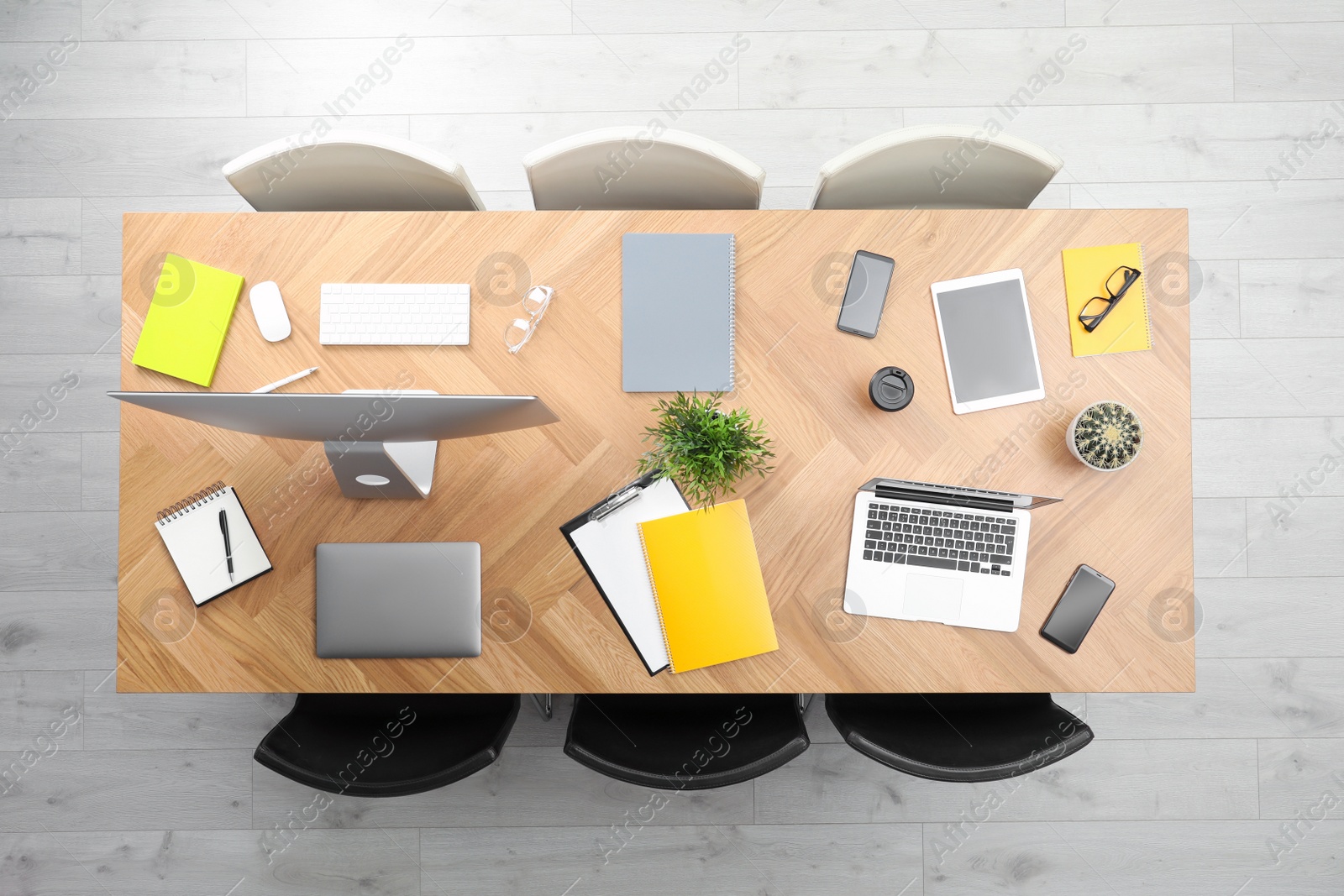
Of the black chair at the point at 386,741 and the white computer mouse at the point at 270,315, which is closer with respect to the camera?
the black chair at the point at 386,741

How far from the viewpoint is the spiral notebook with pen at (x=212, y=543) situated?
1.36 m

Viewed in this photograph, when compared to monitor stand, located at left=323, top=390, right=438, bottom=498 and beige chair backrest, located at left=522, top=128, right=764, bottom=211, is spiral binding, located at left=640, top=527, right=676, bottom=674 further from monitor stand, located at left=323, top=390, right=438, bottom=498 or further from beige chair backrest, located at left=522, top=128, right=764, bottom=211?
beige chair backrest, located at left=522, top=128, right=764, bottom=211

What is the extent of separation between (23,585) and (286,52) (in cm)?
174

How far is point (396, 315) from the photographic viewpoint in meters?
1.39

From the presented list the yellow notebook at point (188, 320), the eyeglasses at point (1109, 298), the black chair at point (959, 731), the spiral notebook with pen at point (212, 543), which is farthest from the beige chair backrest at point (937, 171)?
the spiral notebook with pen at point (212, 543)

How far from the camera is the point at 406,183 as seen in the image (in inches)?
58.6

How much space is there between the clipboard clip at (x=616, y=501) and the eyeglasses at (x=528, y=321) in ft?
1.13

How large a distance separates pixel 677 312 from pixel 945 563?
0.71 meters

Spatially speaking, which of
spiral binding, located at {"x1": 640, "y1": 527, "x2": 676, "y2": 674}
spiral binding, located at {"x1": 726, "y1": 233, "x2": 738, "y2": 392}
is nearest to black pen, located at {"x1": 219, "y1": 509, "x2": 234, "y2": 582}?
spiral binding, located at {"x1": 640, "y1": 527, "x2": 676, "y2": 674}

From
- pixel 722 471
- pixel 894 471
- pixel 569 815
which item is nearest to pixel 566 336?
pixel 722 471

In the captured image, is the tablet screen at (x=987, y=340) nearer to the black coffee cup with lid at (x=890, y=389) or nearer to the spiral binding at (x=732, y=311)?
the black coffee cup with lid at (x=890, y=389)

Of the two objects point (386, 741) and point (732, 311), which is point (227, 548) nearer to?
point (386, 741)

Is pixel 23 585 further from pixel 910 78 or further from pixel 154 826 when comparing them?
pixel 910 78

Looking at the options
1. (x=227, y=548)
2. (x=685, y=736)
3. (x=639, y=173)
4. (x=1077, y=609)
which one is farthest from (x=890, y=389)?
(x=227, y=548)
